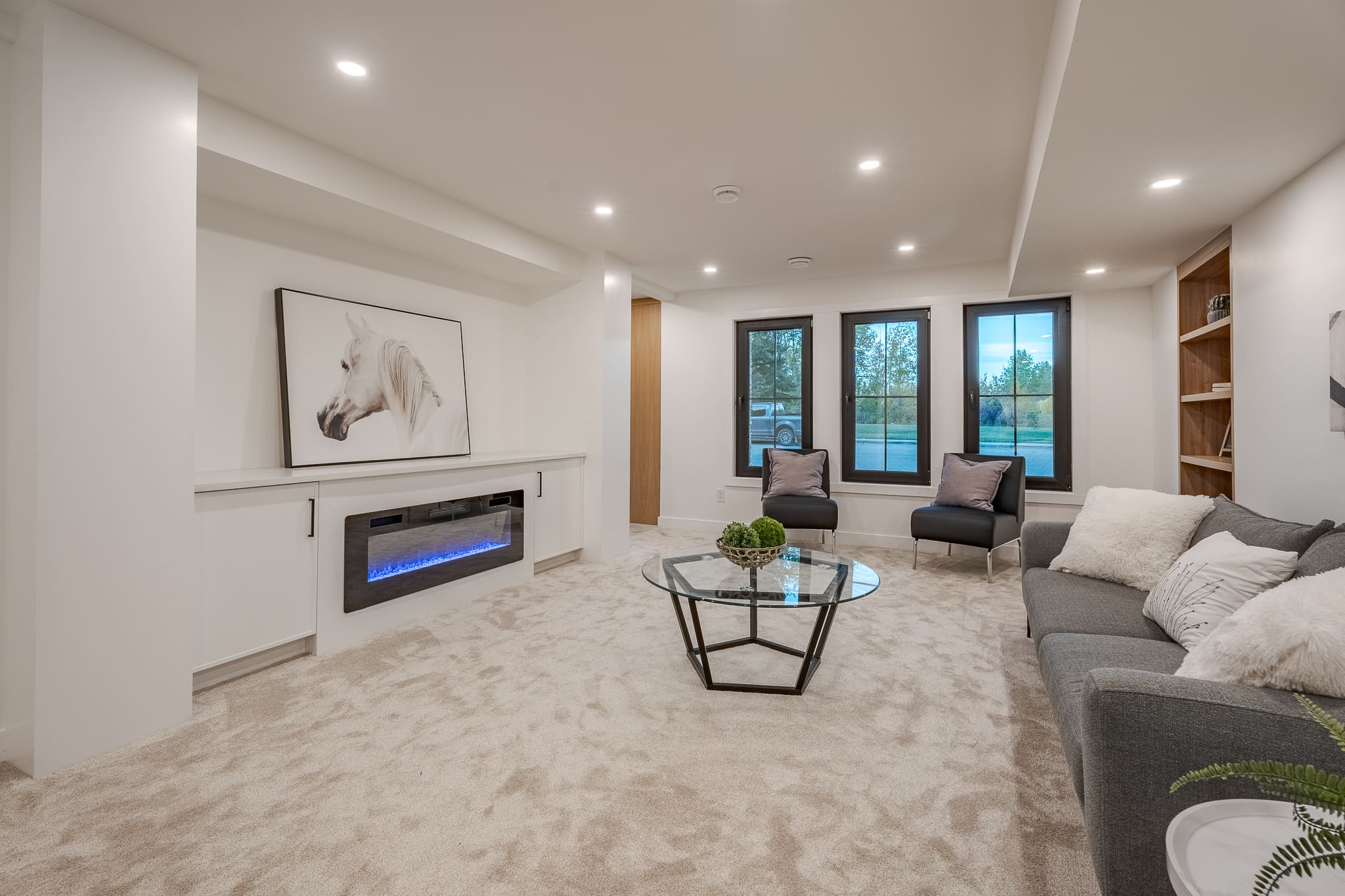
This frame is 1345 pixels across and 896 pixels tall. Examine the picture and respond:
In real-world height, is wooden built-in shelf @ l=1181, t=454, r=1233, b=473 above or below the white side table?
above

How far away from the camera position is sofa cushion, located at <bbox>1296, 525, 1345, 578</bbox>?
5.58 feet

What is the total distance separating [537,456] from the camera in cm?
441

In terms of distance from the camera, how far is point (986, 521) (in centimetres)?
442

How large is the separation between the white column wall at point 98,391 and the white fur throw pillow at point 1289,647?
10.3ft

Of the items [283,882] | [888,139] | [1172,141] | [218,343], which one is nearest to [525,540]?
[218,343]

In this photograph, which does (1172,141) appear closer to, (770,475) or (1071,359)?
(1071,359)

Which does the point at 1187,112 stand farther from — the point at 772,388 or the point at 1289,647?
the point at 772,388

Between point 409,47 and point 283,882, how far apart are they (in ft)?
8.57

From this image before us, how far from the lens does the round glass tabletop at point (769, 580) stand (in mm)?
2463

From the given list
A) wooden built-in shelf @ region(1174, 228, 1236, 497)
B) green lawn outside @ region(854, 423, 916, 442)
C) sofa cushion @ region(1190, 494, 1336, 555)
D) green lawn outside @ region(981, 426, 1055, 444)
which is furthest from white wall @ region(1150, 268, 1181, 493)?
sofa cushion @ region(1190, 494, 1336, 555)

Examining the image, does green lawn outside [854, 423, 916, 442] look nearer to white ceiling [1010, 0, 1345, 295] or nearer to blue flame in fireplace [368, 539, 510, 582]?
white ceiling [1010, 0, 1345, 295]

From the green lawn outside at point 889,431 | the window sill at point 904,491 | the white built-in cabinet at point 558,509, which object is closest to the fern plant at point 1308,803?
the white built-in cabinet at point 558,509

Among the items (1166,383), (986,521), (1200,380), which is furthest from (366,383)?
(1166,383)

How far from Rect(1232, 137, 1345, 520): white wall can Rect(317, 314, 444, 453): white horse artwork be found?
4.43m
